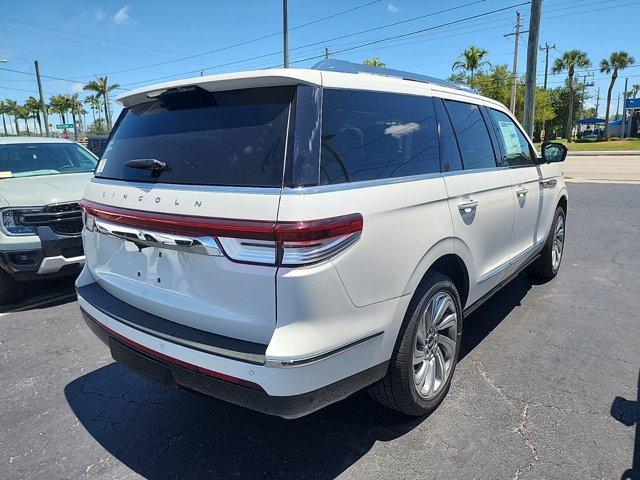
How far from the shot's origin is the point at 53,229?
4.75 meters

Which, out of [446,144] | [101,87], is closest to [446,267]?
[446,144]

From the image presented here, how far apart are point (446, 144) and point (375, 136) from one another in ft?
2.65

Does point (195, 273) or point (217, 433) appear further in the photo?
point (217, 433)

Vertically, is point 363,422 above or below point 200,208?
below

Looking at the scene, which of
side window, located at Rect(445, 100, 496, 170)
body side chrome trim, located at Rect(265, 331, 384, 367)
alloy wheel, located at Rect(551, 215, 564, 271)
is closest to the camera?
body side chrome trim, located at Rect(265, 331, 384, 367)

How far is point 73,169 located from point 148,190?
15.5 ft

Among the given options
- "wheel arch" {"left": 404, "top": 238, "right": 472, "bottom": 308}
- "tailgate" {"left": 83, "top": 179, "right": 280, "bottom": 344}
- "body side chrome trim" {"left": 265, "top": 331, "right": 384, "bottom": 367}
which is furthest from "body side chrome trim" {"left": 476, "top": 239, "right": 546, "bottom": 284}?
"tailgate" {"left": 83, "top": 179, "right": 280, "bottom": 344}

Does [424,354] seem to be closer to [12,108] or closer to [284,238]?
[284,238]

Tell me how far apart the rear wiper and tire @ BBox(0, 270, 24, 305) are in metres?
3.46

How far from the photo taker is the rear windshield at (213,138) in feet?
6.69

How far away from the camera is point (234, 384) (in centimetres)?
197

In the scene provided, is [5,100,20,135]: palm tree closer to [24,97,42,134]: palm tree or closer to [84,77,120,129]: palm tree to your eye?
[24,97,42,134]: palm tree

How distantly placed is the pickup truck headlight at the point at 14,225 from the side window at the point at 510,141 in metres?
4.57

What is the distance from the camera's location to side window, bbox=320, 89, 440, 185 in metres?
2.14
